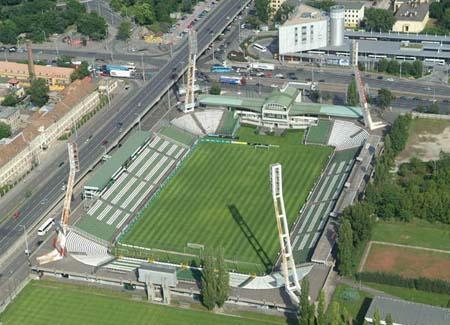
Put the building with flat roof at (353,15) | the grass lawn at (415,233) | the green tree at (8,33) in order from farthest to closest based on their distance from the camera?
the green tree at (8,33) → the building with flat roof at (353,15) → the grass lawn at (415,233)

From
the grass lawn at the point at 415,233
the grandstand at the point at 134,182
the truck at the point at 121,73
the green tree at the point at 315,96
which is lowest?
the grass lawn at the point at 415,233

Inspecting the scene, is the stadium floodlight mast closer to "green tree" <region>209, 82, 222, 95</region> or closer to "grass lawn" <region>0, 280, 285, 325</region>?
"grass lawn" <region>0, 280, 285, 325</region>

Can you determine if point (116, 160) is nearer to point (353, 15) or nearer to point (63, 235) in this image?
point (63, 235)

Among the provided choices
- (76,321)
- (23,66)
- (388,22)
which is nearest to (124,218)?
(76,321)

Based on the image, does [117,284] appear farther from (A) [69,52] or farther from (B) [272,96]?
(A) [69,52]

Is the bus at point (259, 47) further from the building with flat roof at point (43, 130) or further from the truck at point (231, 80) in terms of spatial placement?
the building with flat roof at point (43, 130)

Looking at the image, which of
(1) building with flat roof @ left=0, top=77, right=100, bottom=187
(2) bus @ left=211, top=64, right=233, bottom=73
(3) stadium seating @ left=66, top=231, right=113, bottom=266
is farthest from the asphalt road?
(3) stadium seating @ left=66, top=231, right=113, bottom=266

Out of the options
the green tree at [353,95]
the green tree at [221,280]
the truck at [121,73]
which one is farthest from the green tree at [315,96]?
the green tree at [221,280]

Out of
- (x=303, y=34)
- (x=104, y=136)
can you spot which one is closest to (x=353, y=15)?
(x=303, y=34)
